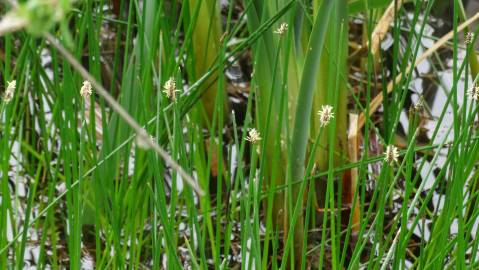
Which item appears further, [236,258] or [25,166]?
[25,166]

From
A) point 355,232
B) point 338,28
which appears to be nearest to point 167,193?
Answer: point 355,232

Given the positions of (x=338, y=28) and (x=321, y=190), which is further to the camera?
(x=321, y=190)

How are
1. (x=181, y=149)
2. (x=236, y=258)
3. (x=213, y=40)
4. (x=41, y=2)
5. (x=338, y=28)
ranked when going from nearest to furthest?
1. (x=41, y=2)
2. (x=181, y=149)
3. (x=338, y=28)
4. (x=236, y=258)
5. (x=213, y=40)

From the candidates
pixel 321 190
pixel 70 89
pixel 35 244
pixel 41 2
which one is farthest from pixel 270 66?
pixel 41 2

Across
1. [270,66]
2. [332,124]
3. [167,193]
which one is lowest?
[167,193]

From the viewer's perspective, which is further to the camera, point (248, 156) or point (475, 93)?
point (248, 156)

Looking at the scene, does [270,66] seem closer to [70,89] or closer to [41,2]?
[70,89]

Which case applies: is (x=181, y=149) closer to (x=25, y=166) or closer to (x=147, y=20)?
(x=147, y=20)

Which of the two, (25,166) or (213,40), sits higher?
(213,40)

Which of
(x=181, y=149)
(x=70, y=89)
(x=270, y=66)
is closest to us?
(x=181, y=149)
